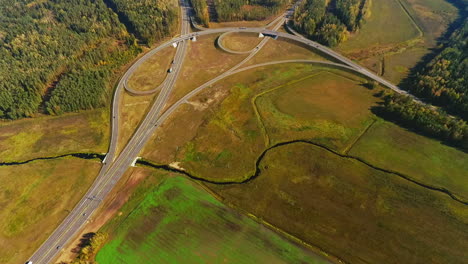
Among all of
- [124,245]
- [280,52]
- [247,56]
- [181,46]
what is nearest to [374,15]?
[280,52]

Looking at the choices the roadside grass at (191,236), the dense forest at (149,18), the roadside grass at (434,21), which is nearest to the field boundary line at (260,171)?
the roadside grass at (191,236)

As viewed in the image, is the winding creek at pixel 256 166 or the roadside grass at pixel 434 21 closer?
the winding creek at pixel 256 166

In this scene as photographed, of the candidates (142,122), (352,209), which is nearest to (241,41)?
(142,122)

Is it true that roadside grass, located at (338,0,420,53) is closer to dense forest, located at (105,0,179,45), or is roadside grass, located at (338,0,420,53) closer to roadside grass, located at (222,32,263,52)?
roadside grass, located at (222,32,263,52)

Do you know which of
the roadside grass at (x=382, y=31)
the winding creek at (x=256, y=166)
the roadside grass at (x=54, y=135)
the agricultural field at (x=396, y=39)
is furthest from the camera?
the roadside grass at (x=382, y=31)

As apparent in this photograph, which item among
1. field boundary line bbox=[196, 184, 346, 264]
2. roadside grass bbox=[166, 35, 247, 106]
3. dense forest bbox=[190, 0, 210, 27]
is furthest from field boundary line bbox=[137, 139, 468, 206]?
dense forest bbox=[190, 0, 210, 27]

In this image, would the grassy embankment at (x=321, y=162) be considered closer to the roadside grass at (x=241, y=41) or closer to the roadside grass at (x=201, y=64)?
the roadside grass at (x=201, y=64)
